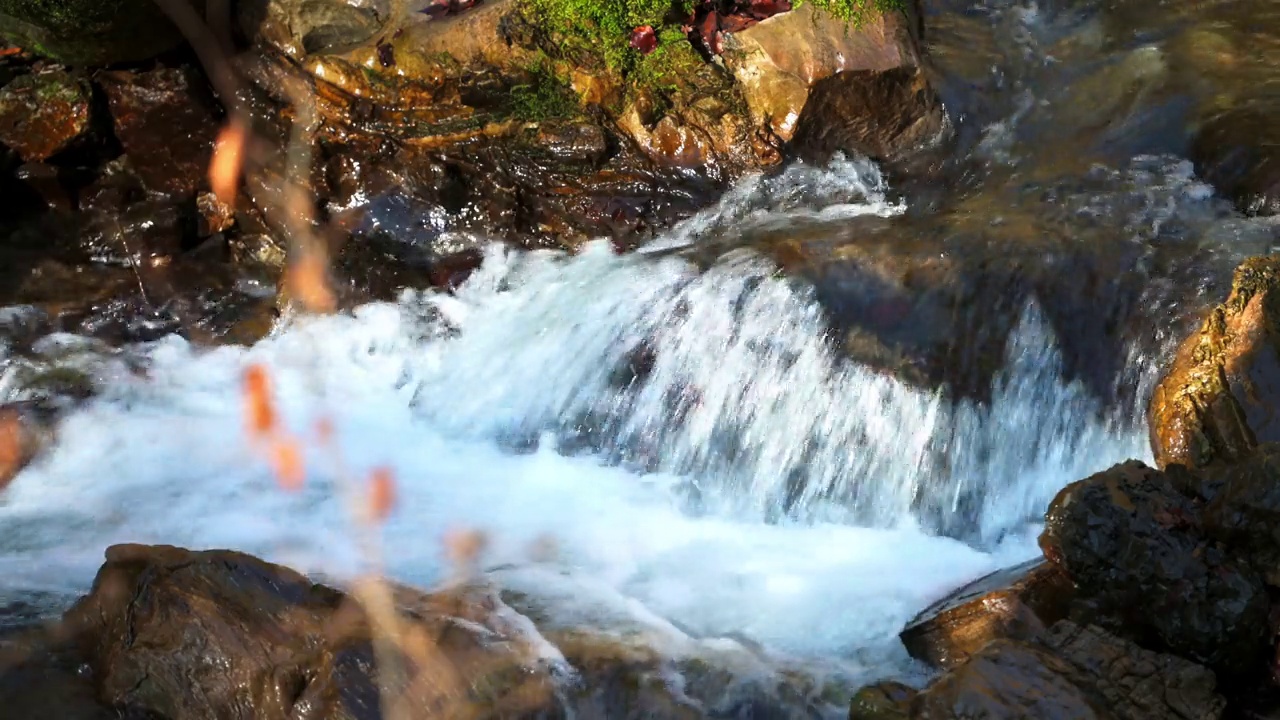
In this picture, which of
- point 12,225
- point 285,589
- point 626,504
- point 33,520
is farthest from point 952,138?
point 12,225

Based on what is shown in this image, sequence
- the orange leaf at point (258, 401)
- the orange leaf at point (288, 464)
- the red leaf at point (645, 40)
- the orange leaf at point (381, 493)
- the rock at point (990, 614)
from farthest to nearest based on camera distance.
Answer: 1. the red leaf at point (645, 40)
2. the orange leaf at point (258, 401)
3. the orange leaf at point (288, 464)
4. the orange leaf at point (381, 493)
5. the rock at point (990, 614)

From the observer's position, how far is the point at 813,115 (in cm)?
641

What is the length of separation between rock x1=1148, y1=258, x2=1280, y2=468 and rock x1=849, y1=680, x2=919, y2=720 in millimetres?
1377

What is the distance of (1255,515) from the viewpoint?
319 cm

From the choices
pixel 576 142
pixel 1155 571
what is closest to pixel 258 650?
pixel 1155 571

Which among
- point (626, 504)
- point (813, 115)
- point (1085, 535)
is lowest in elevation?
point (626, 504)

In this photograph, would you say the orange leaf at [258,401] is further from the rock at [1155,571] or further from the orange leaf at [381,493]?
the rock at [1155,571]

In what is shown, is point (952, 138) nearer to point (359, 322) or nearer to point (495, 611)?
→ point (359, 322)

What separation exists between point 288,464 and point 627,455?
168 cm

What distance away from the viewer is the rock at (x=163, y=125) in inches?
271

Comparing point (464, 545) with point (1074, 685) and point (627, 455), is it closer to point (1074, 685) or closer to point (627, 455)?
point (627, 455)

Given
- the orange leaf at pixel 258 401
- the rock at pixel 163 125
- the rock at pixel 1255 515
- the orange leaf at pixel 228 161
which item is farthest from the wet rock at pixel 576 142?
the rock at pixel 1255 515

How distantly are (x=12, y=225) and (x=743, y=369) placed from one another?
190 inches

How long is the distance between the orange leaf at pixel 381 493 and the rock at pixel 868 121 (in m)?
3.10
